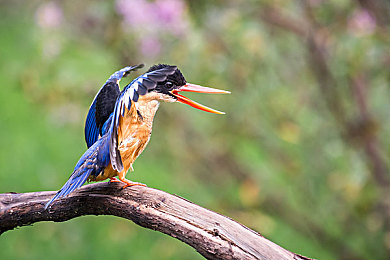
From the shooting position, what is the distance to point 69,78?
2.08 meters

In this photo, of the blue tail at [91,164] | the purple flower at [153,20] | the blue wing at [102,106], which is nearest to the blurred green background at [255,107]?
the purple flower at [153,20]

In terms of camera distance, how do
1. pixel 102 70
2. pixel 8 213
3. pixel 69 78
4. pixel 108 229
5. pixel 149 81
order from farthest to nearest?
pixel 102 70, pixel 108 229, pixel 69 78, pixel 8 213, pixel 149 81

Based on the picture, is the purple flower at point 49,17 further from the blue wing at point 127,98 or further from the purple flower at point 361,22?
the blue wing at point 127,98

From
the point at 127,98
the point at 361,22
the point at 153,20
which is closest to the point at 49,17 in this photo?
the point at 153,20

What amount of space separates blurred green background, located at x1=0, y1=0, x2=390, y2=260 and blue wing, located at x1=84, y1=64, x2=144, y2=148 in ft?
2.87

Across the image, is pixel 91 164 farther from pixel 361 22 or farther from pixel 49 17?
pixel 49 17

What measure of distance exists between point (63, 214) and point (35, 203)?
0.05m

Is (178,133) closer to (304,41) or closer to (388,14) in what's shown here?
(304,41)

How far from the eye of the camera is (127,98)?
2.38ft

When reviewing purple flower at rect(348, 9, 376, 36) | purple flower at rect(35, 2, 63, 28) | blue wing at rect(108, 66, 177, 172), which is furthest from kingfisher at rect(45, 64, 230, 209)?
purple flower at rect(35, 2, 63, 28)

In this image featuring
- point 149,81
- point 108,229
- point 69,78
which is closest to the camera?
point 149,81

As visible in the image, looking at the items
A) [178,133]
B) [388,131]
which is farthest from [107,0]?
[388,131]

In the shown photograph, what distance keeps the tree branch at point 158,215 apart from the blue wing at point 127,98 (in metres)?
0.07

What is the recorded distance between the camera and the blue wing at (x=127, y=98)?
72 centimetres
